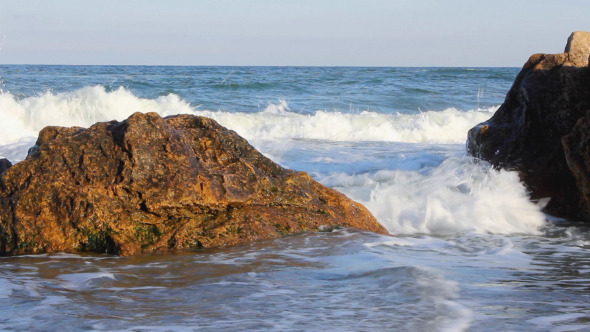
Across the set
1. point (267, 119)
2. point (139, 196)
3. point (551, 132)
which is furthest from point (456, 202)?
point (267, 119)

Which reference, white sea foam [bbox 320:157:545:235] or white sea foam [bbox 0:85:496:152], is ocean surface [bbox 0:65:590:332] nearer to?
white sea foam [bbox 320:157:545:235]

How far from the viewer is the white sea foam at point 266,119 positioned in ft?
43.6

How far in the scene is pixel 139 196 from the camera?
13.4ft

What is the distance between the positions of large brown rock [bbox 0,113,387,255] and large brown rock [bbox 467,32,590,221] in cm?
206

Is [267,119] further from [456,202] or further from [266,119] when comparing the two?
[456,202]

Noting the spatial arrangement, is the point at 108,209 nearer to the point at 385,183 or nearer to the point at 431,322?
the point at 431,322

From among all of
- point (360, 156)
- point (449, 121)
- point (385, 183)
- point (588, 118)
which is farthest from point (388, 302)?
point (449, 121)

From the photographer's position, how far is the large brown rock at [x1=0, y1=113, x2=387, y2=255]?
3990mm

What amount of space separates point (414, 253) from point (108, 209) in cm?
195

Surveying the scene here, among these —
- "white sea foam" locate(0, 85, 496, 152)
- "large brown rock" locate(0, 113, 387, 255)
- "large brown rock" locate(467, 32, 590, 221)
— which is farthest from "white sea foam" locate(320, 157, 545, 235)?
"white sea foam" locate(0, 85, 496, 152)

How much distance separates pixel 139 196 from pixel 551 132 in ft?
11.8

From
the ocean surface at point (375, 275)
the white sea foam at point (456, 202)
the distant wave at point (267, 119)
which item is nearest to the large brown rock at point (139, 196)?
the ocean surface at point (375, 275)

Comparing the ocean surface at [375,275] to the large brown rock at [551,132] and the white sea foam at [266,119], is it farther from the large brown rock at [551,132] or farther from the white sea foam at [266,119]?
the white sea foam at [266,119]

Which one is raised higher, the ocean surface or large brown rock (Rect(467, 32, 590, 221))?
large brown rock (Rect(467, 32, 590, 221))
